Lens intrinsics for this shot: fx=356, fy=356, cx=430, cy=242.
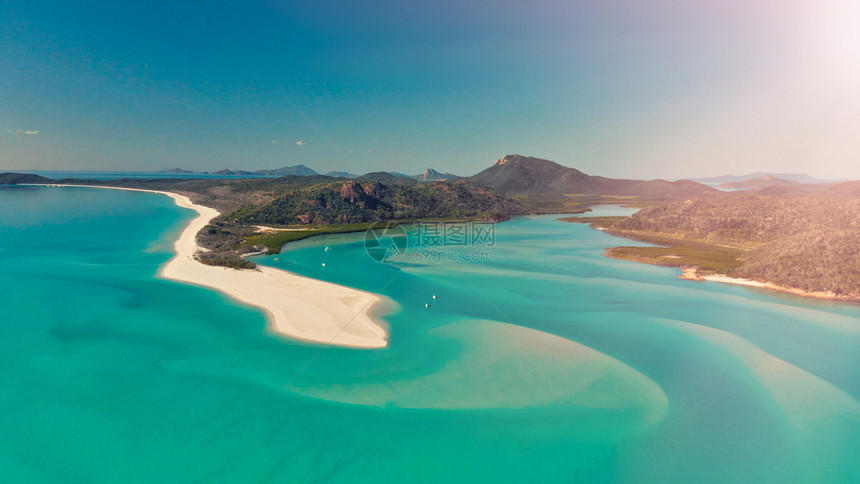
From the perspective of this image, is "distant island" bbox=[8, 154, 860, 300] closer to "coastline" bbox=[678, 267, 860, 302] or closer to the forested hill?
"coastline" bbox=[678, 267, 860, 302]

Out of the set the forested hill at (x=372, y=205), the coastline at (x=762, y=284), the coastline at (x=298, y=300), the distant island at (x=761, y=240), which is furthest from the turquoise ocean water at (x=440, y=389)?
the forested hill at (x=372, y=205)

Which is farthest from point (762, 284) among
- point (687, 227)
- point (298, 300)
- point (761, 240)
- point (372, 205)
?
point (372, 205)

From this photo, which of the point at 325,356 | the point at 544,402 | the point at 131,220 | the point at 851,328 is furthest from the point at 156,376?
the point at 131,220

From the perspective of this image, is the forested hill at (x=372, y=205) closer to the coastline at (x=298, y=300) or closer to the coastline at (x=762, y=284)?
the coastline at (x=298, y=300)

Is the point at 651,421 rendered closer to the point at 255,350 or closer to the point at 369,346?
the point at 369,346

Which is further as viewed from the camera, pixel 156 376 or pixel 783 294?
pixel 783 294

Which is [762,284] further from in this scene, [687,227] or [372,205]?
[372,205]
